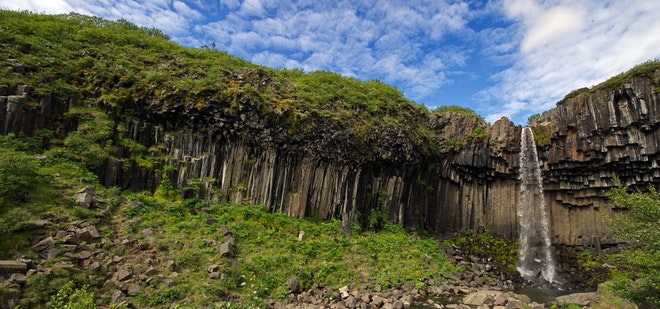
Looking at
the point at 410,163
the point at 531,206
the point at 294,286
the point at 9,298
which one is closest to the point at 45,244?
the point at 9,298

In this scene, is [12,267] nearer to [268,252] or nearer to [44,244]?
[44,244]

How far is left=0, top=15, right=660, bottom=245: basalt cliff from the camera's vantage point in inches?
640

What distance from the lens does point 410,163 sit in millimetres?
22453

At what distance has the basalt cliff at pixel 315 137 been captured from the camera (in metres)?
16.3

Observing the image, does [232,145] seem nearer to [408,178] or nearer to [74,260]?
[74,260]

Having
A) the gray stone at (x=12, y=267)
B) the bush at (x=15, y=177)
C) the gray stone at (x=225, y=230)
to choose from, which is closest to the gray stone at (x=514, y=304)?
the gray stone at (x=225, y=230)

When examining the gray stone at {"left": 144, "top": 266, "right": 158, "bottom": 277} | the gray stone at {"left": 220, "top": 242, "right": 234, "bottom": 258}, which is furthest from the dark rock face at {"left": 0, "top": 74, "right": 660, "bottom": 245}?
the gray stone at {"left": 144, "top": 266, "right": 158, "bottom": 277}

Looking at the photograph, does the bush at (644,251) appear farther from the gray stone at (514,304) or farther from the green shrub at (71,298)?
the green shrub at (71,298)

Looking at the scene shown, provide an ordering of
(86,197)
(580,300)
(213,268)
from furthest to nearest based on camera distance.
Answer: (580,300) < (86,197) < (213,268)

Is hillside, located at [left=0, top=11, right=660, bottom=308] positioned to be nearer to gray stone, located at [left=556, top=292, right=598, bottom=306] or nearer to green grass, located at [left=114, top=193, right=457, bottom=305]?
green grass, located at [left=114, top=193, right=457, bottom=305]

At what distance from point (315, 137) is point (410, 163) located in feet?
24.4

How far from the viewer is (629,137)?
66.4 feet

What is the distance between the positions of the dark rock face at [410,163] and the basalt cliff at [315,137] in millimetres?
71

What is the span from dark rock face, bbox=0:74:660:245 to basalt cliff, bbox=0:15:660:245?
71mm
